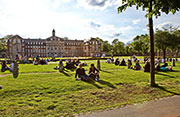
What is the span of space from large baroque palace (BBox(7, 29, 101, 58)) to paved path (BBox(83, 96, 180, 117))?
306ft

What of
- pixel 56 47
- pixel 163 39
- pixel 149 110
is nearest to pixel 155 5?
pixel 149 110

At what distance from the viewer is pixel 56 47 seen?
362ft

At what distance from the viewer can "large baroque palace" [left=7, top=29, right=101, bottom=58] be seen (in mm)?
100125

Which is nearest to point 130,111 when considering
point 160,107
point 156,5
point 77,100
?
point 160,107

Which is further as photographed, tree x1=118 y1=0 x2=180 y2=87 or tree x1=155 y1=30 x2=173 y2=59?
tree x1=155 y1=30 x2=173 y2=59

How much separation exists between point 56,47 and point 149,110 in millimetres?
109077

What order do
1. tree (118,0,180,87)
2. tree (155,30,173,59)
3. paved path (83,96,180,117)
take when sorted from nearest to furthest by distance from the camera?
paved path (83,96,180,117), tree (118,0,180,87), tree (155,30,173,59)

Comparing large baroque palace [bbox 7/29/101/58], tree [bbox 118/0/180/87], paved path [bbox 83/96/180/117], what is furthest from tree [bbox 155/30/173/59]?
large baroque palace [bbox 7/29/101/58]

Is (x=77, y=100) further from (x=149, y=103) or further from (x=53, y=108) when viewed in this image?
(x=149, y=103)

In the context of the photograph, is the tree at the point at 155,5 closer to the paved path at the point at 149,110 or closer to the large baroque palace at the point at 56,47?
the paved path at the point at 149,110

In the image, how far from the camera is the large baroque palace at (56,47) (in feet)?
328

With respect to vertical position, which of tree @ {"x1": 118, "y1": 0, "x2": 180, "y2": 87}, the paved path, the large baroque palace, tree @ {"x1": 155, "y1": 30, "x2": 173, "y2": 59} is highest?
the large baroque palace

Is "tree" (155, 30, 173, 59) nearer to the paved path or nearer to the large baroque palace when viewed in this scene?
the paved path

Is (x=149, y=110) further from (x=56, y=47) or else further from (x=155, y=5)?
(x=56, y=47)
